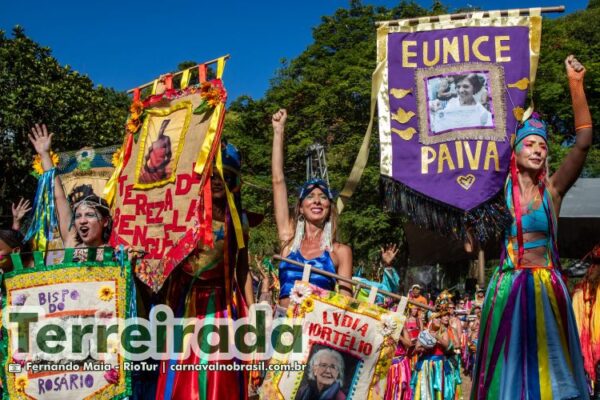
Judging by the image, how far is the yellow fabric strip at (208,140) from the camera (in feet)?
15.7

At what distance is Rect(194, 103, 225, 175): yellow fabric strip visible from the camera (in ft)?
15.7

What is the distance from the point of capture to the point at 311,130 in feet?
77.3

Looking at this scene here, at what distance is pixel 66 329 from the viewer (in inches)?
177

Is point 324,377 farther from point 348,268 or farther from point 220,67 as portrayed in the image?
point 220,67

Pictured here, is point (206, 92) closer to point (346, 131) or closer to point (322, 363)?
point (322, 363)

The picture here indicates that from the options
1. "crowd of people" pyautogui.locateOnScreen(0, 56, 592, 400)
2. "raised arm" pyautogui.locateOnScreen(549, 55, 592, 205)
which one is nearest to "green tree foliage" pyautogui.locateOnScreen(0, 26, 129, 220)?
"crowd of people" pyautogui.locateOnScreen(0, 56, 592, 400)

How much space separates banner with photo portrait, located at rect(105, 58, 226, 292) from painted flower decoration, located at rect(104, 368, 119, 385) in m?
0.65

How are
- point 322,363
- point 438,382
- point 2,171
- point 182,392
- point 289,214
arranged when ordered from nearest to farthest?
point 322,363 → point 182,392 → point 289,214 → point 438,382 → point 2,171

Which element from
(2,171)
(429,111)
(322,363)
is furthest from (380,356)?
(2,171)

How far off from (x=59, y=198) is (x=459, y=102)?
2.93 metres

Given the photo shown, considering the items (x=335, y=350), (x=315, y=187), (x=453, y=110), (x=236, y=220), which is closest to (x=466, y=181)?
(x=453, y=110)

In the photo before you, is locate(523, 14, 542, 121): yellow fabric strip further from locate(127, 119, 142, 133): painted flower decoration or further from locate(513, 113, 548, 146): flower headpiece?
locate(127, 119, 142, 133): painted flower decoration

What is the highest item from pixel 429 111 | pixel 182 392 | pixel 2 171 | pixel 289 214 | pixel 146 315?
pixel 2 171

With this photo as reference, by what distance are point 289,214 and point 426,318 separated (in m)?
5.35
